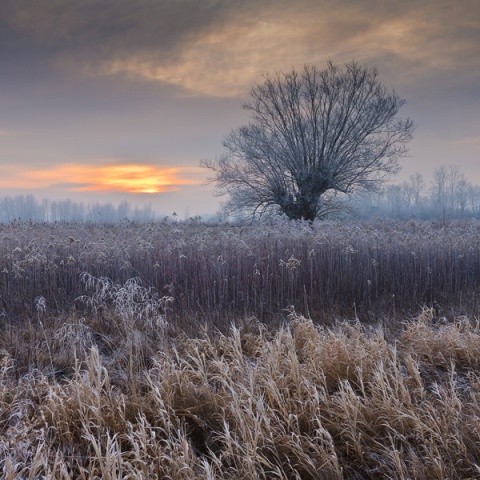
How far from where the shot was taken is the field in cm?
283

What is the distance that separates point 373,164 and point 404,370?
15.8 metres

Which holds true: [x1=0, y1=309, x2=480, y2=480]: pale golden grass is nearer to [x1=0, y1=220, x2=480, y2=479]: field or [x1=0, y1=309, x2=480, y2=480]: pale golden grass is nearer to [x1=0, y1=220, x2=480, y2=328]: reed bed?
[x1=0, y1=220, x2=480, y2=479]: field

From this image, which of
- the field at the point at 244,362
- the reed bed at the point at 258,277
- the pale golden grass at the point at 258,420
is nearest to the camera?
the pale golden grass at the point at 258,420

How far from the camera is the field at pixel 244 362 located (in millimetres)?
2832

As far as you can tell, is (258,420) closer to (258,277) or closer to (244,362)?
(244,362)

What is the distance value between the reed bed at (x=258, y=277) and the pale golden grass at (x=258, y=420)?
1627 mm

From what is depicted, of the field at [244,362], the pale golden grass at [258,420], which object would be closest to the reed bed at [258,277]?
the field at [244,362]

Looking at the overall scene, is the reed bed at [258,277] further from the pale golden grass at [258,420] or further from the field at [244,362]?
the pale golden grass at [258,420]

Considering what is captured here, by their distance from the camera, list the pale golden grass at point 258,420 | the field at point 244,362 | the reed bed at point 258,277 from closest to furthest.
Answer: the pale golden grass at point 258,420
the field at point 244,362
the reed bed at point 258,277

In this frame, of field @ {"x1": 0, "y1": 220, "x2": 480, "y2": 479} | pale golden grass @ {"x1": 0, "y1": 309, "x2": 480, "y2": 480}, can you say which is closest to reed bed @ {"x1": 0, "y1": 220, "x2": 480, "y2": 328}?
field @ {"x1": 0, "y1": 220, "x2": 480, "y2": 479}

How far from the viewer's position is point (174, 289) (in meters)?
6.26

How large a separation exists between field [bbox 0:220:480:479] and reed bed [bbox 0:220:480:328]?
Answer: 0.04 m

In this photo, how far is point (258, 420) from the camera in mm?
3047

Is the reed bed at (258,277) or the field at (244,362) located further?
the reed bed at (258,277)
